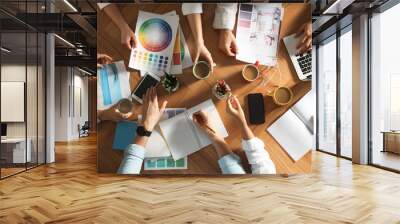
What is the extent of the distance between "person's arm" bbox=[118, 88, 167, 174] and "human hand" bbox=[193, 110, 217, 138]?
55 centimetres

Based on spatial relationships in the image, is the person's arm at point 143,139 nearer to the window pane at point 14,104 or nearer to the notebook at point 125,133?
the notebook at point 125,133

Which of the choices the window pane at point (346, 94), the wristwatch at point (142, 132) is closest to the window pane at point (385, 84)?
the window pane at point (346, 94)

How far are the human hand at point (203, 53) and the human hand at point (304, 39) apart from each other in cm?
141

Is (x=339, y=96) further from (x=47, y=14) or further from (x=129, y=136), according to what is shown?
(x=47, y=14)

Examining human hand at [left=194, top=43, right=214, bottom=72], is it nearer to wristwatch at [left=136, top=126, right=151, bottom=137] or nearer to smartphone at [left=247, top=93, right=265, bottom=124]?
smartphone at [left=247, top=93, right=265, bottom=124]

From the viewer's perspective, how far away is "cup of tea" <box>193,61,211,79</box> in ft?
20.1

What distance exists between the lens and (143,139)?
611 cm

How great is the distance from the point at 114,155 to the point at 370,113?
513 centimetres

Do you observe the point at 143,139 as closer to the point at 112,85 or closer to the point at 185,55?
the point at 112,85

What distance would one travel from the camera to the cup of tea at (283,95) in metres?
6.12

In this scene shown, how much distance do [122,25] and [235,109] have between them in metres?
Result: 2.27

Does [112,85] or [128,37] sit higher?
[128,37]

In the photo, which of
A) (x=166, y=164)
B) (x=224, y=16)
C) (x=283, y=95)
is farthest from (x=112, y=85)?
(x=283, y=95)

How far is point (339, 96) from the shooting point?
9.30 m
